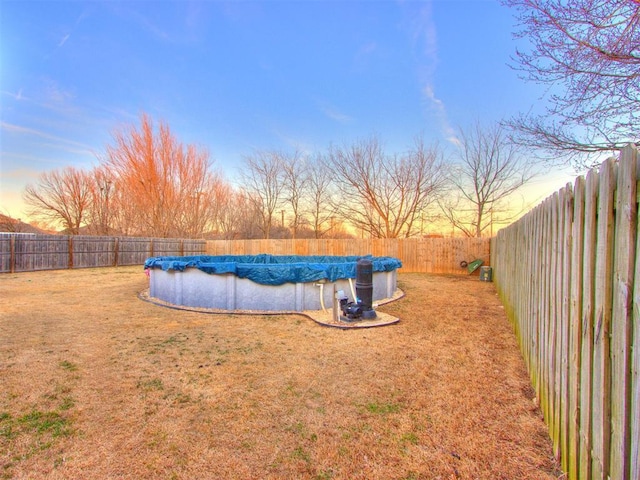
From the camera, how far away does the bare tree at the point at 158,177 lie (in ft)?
69.4

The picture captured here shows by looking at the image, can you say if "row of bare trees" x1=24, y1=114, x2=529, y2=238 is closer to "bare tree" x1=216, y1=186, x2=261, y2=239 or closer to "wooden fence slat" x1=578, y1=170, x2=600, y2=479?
"bare tree" x1=216, y1=186, x2=261, y2=239

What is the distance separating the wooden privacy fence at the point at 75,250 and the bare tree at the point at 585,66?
1750cm

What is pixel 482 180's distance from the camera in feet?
58.1

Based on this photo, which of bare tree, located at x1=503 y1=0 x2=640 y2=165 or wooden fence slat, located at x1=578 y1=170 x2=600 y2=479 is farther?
bare tree, located at x1=503 y1=0 x2=640 y2=165

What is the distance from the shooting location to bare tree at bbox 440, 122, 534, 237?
55.4 feet

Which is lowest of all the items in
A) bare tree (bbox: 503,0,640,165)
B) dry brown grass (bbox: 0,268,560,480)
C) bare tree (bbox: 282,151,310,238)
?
dry brown grass (bbox: 0,268,560,480)

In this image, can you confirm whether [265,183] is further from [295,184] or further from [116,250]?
[116,250]

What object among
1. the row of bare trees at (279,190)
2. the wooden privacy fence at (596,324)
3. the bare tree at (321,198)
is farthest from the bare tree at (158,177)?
the wooden privacy fence at (596,324)

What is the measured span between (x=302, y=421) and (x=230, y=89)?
15.0 meters

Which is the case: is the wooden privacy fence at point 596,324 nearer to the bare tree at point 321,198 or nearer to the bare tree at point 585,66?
the bare tree at point 585,66

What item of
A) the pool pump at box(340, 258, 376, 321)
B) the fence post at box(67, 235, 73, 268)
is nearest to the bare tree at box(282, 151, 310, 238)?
the fence post at box(67, 235, 73, 268)

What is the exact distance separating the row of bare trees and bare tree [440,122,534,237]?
55 mm

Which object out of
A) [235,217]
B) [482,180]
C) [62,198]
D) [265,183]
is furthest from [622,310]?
[62,198]

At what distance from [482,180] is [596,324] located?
1883 centimetres
